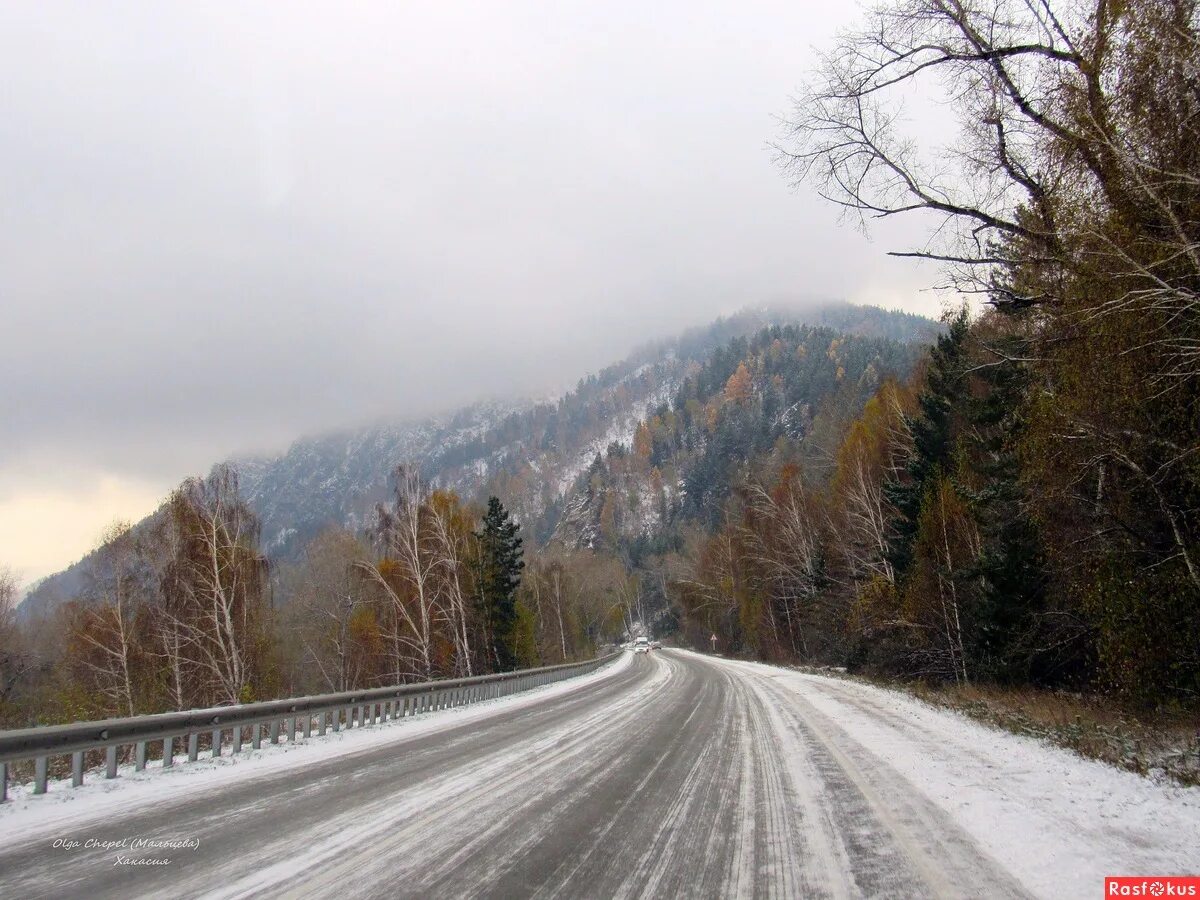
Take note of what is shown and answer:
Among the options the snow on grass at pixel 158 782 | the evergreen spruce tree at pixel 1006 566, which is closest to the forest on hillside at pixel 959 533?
the evergreen spruce tree at pixel 1006 566

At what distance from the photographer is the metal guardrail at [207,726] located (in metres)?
7.23

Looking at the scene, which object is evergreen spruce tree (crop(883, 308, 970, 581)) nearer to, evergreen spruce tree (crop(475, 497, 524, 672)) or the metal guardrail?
the metal guardrail

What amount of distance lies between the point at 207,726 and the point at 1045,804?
1088cm

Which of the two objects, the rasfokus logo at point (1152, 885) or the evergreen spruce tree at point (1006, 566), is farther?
the evergreen spruce tree at point (1006, 566)

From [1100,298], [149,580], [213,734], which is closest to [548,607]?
[149,580]

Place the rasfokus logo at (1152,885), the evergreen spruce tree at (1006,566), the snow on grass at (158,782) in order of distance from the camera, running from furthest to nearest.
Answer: the evergreen spruce tree at (1006,566) < the snow on grass at (158,782) < the rasfokus logo at (1152,885)

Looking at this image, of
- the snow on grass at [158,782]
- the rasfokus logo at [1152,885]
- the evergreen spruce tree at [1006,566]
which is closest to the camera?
the rasfokus logo at [1152,885]

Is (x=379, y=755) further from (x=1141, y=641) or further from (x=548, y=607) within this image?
(x=548, y=607)

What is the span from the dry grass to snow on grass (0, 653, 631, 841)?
10.5 meters

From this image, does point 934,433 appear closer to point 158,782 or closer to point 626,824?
point 626,824

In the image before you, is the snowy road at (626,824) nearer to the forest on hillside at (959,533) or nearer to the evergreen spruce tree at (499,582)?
the forest on hillside at (959,533)

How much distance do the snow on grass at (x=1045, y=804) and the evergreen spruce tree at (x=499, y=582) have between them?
30869 mm

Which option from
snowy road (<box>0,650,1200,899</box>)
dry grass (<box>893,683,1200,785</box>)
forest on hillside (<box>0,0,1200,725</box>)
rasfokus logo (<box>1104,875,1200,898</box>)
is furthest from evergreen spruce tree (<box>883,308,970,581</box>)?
rasfokus logo (<box>1104,875,1200,898</box>)

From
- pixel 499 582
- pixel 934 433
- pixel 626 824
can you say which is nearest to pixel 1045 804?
pixel 626 824
